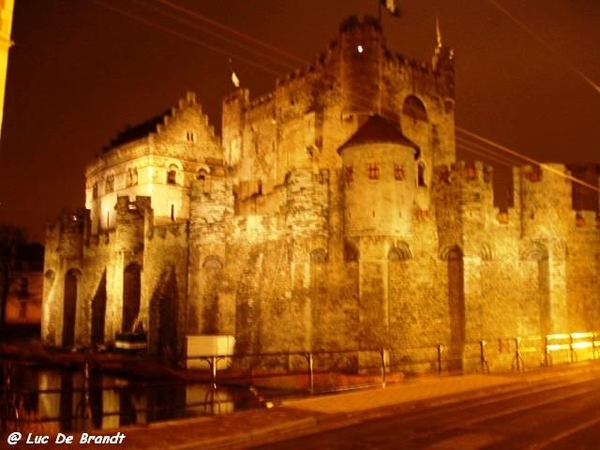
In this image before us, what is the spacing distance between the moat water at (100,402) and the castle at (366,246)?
469 centimetres

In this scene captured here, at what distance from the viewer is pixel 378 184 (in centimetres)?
2270

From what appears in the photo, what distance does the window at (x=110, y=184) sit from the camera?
4544 centimetres

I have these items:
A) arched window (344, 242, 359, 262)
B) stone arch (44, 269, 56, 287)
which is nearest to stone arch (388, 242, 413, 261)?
arched window (344, 242, 359, 262)

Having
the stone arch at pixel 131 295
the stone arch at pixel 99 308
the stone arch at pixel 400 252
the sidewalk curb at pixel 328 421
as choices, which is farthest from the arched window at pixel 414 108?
the stone arch at pixel 99 308

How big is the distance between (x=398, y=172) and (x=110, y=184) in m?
29.3

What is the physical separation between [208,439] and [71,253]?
3231cm

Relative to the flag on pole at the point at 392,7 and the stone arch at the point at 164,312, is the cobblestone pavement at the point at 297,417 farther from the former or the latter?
the flag on pole at the point at 392,7

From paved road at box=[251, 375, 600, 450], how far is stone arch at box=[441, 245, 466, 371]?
938 cm

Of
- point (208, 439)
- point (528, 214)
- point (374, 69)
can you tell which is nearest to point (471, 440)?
point (208, 439)

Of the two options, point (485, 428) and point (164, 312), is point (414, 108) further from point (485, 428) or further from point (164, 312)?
point (485, 428)

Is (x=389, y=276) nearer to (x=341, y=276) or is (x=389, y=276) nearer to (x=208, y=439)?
(x=341, y=276)

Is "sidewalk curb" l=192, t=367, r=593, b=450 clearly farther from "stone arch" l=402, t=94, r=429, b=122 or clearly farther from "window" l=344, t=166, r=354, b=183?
"stone arch" l=402, t=94, r=429, b=122

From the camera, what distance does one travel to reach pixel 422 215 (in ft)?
A: 78.1

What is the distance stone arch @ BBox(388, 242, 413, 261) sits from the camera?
916 inches
